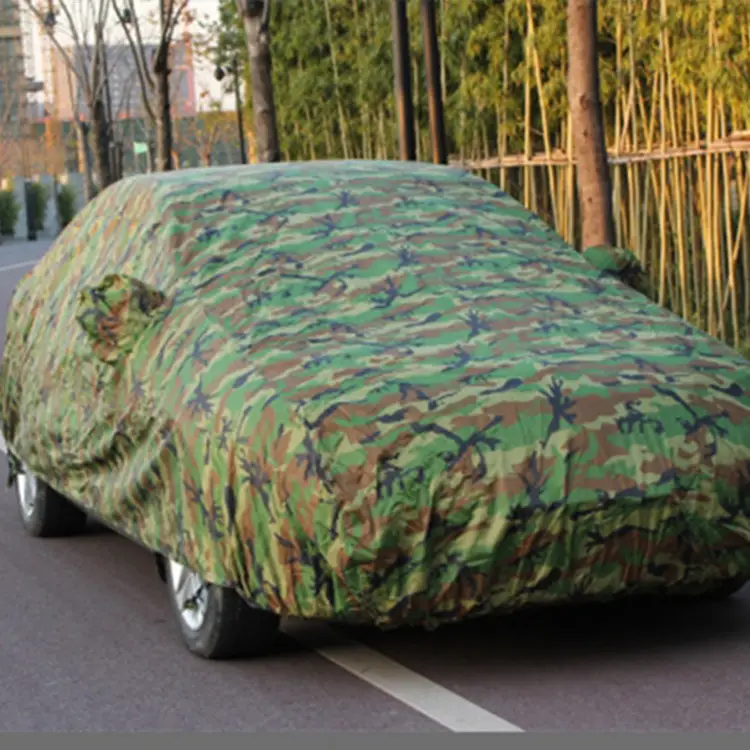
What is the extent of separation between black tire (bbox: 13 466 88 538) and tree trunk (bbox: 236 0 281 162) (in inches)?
500

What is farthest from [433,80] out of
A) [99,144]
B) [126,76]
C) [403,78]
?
[126,76]

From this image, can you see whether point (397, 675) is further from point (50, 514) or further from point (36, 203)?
point (36, 203)

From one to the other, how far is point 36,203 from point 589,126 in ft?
163

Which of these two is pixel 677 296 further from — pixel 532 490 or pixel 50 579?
pixel 532 490

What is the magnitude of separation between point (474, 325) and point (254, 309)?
2.31ft

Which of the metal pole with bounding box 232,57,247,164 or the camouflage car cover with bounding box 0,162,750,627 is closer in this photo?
the camouflage car cover with bounding box 0,162,750,627

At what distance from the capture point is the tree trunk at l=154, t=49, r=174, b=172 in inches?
1203

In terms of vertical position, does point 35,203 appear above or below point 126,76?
below

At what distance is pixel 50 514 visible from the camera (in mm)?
8195

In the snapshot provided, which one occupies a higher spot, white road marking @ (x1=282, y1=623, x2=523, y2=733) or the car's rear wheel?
the car's rear wheel

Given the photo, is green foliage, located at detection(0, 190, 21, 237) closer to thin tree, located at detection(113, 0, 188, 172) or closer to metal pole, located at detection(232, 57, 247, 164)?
metal pole, located at detection(232, 57, 247, 164)

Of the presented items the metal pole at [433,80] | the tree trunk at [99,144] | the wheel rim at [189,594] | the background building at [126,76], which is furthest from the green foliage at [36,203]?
the wheel rim at [189,594]

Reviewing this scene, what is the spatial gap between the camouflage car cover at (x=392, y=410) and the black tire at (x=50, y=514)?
4.08ft

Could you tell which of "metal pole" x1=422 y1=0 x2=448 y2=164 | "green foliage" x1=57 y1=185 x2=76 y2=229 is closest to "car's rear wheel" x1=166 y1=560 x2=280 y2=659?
"metal pole" x1=422 y1=0 x2=448 y2=164
